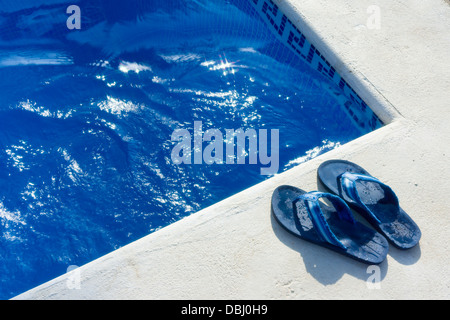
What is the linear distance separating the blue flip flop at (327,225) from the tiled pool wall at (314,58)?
996 millimetres

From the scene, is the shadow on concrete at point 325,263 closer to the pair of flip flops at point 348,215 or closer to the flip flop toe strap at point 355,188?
the pair of flip flops at point 348,215

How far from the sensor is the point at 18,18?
14.8ft

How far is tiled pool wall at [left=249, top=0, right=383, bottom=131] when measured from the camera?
140 inches

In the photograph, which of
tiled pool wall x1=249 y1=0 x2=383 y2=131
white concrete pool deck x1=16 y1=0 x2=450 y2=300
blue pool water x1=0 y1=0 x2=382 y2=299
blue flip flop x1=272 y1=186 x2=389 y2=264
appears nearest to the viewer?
white concrete pool deck x1=16 y1=0 x2=450 y2=300

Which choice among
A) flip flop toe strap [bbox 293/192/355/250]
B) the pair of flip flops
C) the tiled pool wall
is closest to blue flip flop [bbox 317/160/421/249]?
the pair of flip flops

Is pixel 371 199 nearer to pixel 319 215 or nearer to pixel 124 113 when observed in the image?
pixel 319 215

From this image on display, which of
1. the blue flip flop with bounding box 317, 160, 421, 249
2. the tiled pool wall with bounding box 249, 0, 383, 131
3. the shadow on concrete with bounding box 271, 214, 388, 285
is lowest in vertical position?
the shadow on concrete with bounding box 271, 214, 388, 285

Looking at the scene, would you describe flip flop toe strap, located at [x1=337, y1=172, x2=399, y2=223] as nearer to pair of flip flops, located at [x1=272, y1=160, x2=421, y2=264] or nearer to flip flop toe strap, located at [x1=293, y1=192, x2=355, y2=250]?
pair of flip flops, located at [x1=272, y1=160, x2=421, y2=264]

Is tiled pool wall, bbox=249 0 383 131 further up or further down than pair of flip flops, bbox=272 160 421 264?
further up

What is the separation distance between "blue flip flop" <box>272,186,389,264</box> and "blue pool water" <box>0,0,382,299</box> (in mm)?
803

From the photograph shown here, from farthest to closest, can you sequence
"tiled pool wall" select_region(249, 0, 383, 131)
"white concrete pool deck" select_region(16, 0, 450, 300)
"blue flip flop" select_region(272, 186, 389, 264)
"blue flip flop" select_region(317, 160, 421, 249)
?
1. "tiled pool wall" select_region(249, 0, 383, 131)
2. "blue flip flop" select_region(317, 160, 421, 249)
3. "blue flip flop" select_region(272, 186, 389, 264)
4. "white concrete pool deck" select_region(16, 0, 450, 300)

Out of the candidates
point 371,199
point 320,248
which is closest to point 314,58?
point 371,199

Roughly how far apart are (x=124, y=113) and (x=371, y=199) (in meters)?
2.22

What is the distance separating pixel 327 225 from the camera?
258 centimetres
